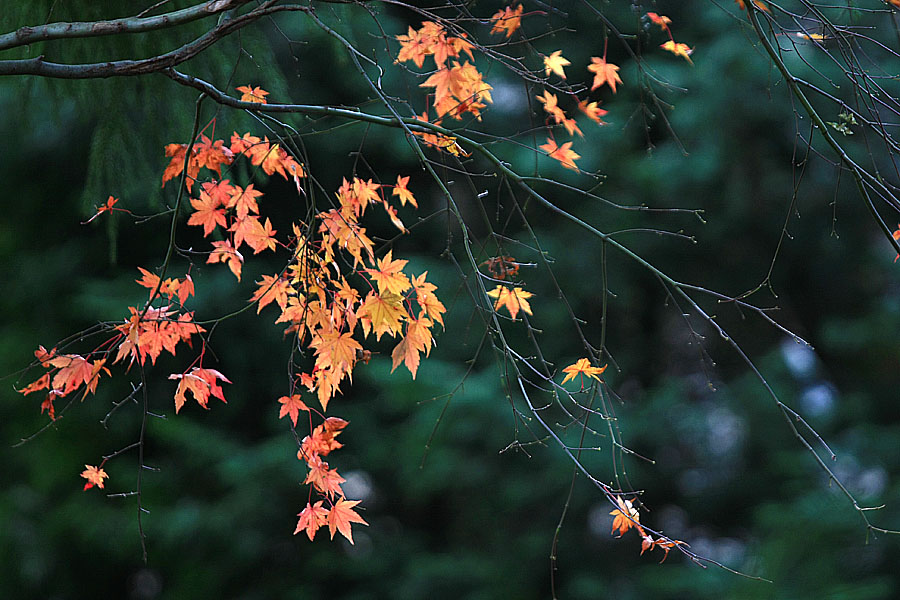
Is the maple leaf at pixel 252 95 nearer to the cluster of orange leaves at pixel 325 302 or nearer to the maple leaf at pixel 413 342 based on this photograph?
the cluster of orange leaves at pixel 325 302

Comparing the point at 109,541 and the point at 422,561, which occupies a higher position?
the point at 422,561

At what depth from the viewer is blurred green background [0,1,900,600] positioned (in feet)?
11.5

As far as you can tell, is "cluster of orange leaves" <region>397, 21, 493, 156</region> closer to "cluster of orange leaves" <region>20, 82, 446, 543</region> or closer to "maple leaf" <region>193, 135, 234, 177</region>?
"cluster of orange leaves" <region>20, 82, 446, 543</region>

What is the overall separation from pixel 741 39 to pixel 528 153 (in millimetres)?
1060

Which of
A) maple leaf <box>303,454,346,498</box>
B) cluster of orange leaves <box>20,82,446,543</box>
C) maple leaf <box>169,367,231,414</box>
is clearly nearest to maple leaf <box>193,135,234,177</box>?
cluster of orange leaves <box>20,82,446,543</box>

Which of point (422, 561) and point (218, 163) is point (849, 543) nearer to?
point (422, 561)

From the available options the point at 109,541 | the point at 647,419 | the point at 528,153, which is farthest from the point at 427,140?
the point at 109,541

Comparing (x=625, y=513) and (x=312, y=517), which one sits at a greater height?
A: (x=625, y=513)

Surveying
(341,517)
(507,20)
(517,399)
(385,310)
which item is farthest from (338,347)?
(517,399)

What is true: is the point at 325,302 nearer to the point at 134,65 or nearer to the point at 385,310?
the point at 385,310

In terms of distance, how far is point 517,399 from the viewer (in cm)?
351

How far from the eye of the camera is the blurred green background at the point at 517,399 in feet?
11.5

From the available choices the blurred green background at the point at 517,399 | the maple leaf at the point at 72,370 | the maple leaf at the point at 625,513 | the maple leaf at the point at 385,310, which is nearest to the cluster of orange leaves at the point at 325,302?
the maple leaf at the point at 385,310

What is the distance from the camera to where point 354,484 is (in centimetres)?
431
